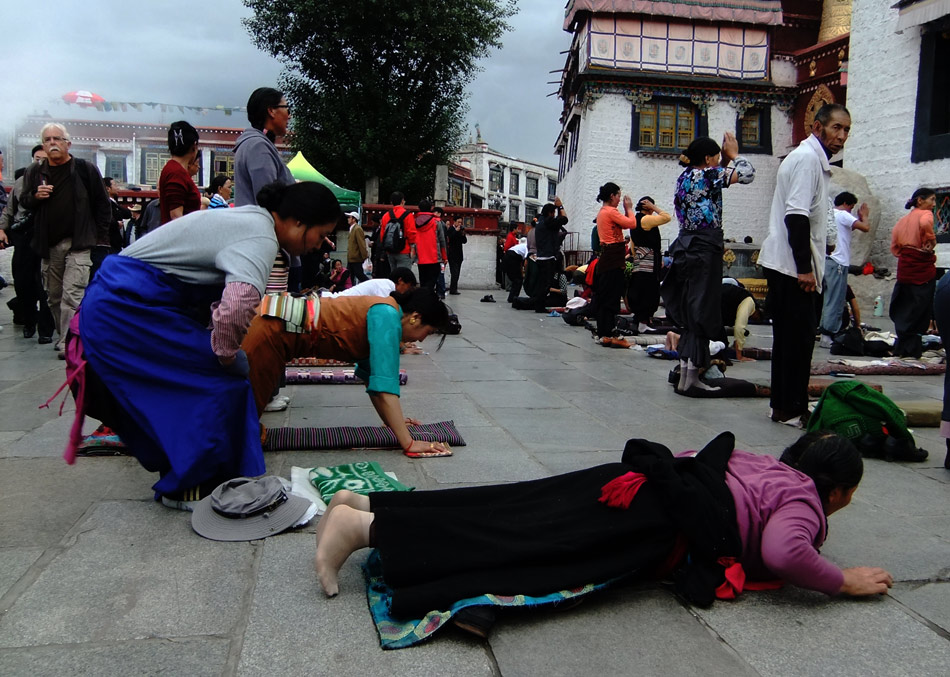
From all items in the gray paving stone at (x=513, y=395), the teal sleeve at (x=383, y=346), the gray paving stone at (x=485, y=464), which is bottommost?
the gray paving stone at (x=513, y=395)

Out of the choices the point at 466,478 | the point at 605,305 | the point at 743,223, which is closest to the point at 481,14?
the point at 743,223

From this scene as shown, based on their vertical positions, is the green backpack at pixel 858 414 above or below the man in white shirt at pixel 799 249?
below

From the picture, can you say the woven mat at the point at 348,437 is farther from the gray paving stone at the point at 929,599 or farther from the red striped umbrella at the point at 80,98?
the red striped umbrella at the point at 80,98

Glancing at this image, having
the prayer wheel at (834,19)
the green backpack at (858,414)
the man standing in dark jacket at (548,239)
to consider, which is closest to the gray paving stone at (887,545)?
the green backpack at (858,414)

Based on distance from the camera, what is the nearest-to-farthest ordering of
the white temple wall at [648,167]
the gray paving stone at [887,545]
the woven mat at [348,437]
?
the gray paving stone at [887,545] < the woven mat at [348,437] < the white temple wall at [648,167]

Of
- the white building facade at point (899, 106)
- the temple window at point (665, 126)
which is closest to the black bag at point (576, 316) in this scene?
the white building facade at point (899, 106)

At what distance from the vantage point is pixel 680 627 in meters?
1.98

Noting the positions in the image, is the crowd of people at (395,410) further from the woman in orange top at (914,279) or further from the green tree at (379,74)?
the green tree at (379,74)

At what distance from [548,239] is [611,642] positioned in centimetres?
984

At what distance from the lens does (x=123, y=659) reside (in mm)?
1724

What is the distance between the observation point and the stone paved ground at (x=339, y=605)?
178cm

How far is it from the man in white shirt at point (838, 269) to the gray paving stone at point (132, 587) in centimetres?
737

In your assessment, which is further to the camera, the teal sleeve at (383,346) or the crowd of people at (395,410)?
the teal sleeve at (383,346)

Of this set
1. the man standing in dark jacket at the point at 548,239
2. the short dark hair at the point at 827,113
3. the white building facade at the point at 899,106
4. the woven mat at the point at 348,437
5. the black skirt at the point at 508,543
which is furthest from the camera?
the white building facade at the point at 899,106
